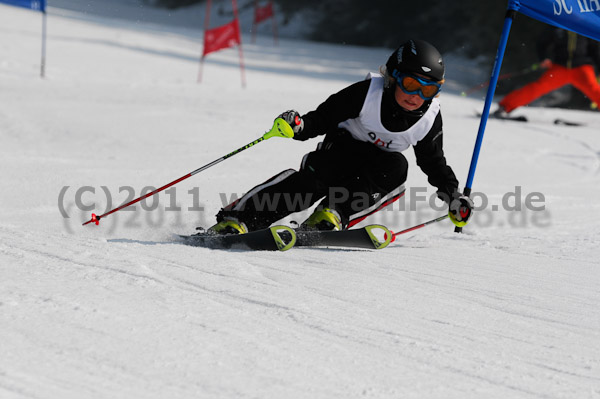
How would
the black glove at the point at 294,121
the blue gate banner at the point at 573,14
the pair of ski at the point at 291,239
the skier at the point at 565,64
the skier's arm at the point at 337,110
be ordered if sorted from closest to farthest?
the pair of ski at the point at 291,239, the black glove at the point at 294,121, the skier's arm at the point at 337,110, the blue gate banner at the point at 573,14, the skier at the point at 565,64

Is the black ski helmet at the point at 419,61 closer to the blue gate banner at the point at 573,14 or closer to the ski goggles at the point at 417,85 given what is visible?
the ski goggles at the point at 417,85

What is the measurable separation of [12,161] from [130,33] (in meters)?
14.1

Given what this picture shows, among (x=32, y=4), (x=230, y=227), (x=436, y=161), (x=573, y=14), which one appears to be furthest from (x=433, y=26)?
(x=230, y=227)

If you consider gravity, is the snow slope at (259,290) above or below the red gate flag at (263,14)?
below

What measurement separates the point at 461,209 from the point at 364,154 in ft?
2.00

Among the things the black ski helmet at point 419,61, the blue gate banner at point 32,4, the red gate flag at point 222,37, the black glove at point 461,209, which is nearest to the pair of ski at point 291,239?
the black glove at point 461,209

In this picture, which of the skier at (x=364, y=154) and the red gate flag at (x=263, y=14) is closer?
the skier at (x=364, y=154)

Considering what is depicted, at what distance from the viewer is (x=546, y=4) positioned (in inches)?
178

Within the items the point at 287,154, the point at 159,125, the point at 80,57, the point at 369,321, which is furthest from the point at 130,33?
the point at 369,321

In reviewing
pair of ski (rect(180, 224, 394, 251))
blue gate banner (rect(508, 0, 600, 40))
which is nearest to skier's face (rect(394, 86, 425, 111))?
pair of ski (rect(180, 224, 394, 251))

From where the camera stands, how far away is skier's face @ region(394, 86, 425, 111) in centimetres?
380

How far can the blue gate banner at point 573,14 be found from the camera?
177 inches

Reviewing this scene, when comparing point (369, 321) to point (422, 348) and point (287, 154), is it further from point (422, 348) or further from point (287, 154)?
point (287, 154)

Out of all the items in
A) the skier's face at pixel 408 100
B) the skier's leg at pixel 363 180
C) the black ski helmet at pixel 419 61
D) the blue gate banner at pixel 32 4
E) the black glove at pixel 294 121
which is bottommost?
the skier's leg at pixel 363 180
